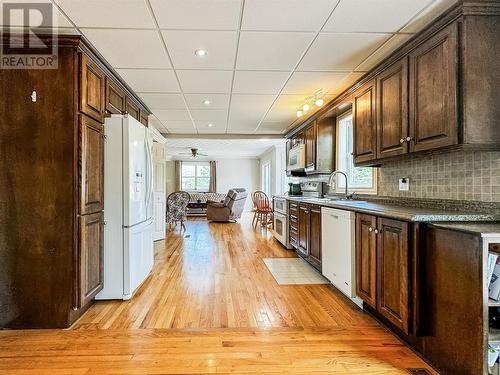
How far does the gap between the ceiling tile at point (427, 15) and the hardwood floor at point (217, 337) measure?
7.38ft

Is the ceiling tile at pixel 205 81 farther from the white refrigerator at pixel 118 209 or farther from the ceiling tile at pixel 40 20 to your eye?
the ceiling tile at pixel 40 20

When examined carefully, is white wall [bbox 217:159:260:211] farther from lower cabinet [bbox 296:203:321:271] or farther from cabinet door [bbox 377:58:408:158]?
cabinet door [bbox 377:58:408:158]

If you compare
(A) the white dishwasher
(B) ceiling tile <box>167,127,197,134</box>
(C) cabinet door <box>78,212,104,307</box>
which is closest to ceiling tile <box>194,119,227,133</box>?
(B) ceiling tile <box>167,127,197,134</box>

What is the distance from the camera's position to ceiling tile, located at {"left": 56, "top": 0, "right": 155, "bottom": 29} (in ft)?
6.05

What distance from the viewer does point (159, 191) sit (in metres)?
5.86

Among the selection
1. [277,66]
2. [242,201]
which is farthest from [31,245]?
[242,201]

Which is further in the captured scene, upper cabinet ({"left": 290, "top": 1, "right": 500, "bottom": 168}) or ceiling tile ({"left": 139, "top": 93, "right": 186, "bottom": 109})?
ceiling tile ({"left": 139, "top": 93, "right": 186, "bottom": 109})

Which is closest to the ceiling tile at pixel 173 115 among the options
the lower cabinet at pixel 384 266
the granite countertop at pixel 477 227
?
the lower cabinet at pixel 384 266

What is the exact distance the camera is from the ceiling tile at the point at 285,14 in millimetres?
1854

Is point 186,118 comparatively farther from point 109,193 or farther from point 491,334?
point 491,334

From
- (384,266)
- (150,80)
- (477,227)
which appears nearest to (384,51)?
(477,227)

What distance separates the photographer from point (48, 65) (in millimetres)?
2246

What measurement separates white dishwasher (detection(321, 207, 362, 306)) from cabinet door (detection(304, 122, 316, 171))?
152 centimetres

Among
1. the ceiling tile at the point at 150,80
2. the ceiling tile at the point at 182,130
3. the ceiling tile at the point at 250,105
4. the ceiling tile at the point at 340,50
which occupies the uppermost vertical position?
the ceiling tile at the point at 182,130
